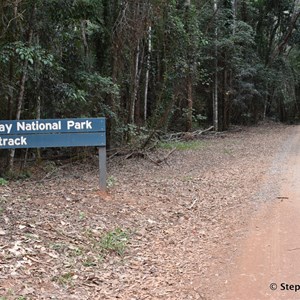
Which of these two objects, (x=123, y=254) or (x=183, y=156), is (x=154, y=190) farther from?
(x=183, y=156)

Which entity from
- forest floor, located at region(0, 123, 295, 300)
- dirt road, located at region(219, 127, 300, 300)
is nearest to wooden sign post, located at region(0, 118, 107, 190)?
forest floor, located at region(0, 123, 295, 300)

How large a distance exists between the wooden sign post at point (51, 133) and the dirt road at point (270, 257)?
129 inches

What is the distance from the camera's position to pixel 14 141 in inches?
293

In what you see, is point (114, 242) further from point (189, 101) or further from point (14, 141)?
point (189, 101)

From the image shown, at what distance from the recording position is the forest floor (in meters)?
4.37

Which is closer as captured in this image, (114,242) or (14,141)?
(114,242)

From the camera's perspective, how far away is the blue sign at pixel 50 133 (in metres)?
7.45

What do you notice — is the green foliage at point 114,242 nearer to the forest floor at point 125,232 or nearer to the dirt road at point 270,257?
the forest floor at point 125,232

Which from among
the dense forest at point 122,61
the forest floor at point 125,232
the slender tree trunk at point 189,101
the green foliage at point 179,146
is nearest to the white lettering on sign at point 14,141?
the forest floor at point 125,232

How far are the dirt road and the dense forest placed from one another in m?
5.62

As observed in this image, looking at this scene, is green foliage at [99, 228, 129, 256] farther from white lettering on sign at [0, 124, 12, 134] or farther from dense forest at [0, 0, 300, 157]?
dense forest at [0, 0, 300, 157]

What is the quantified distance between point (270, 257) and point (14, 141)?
4866 millimetres

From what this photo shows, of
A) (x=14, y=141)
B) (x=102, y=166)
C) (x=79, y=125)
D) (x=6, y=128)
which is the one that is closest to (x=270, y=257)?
(x=102, y=166)

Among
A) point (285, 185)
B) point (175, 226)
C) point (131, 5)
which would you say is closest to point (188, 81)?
point (131, 5)
